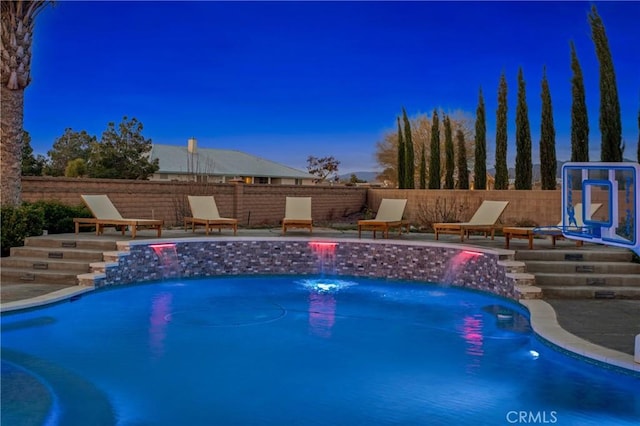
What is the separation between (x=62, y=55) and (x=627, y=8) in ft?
67.0

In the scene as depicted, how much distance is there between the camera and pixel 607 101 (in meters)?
16.1

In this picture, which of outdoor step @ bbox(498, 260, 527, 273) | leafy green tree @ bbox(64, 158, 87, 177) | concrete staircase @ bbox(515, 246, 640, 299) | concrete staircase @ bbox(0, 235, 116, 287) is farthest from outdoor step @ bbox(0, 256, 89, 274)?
leafy green tree @ bbox(64, 158, 87, 177)

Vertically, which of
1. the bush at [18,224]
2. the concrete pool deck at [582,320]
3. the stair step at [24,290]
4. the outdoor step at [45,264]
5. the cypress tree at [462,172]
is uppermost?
the cypress tree at [462,172]

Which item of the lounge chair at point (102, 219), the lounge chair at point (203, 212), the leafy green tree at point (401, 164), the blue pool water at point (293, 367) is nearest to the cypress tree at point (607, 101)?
the leafy green tree at point (401, 164)

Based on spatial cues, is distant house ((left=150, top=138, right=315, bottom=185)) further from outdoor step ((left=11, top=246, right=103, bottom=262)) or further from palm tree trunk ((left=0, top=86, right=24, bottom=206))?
outdoor step ((left=11, top=246, right=103, bottom=262))

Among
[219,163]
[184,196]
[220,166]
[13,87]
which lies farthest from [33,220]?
[219,163]

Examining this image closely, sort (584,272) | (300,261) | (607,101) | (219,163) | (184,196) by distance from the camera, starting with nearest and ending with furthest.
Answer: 1. (584,272)
2. (300,261)
3. (607,101)
4. (184,196)
5. (219,163)

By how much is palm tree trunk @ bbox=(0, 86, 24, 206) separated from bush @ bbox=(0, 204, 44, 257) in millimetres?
582

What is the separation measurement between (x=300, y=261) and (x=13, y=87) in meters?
6.62

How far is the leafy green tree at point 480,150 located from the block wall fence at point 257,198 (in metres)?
2.65

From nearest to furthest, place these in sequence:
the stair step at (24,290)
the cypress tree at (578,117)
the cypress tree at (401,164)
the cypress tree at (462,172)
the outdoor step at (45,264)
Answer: the stair step at (24,290) → the outdoor step at (45,264) → the cypress tree at (578,117) → the cypress tree at (462,172) → the cypress tree at (401,164)

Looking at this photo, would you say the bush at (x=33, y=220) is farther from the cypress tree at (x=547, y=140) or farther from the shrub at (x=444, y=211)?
the cypress tree at (x=547, y=140)

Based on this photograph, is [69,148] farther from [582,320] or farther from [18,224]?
[582,320]

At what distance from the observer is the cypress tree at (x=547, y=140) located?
59.4 ft
